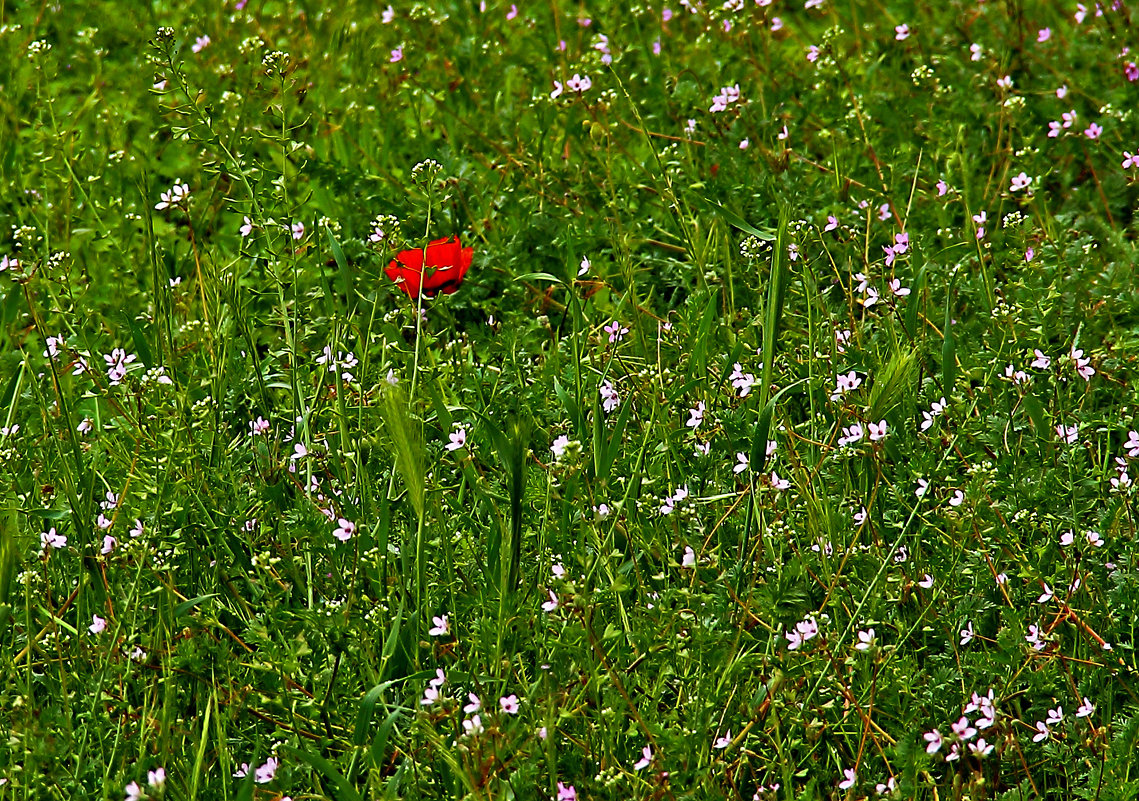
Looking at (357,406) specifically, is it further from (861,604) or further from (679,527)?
(861,604)

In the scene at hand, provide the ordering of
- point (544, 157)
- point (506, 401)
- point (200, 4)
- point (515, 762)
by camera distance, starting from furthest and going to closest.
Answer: point (200, 4) < point (544, 157) < point (506, 401) < point (515, 762)

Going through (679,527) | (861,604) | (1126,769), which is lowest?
(1126,769)

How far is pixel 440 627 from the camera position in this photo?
2.04 m

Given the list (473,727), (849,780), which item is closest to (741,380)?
(849,780)

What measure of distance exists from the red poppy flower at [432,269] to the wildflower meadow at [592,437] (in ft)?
0.03

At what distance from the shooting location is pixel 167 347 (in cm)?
273

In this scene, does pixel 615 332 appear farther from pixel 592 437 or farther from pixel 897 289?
pixel 897 289

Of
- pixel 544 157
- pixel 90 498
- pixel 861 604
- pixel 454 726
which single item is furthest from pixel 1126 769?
pixel 544 157

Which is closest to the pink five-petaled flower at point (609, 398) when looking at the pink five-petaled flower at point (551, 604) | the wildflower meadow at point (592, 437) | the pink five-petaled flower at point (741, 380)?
the wildflower meadow at point (592, 437)

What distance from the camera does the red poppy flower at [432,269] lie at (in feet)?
8.18

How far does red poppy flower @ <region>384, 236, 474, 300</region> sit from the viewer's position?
2.49m

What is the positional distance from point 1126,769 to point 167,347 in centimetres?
196

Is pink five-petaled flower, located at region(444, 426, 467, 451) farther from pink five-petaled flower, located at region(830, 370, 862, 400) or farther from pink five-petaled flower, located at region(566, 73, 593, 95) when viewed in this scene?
pink five-petaled flower, located at region(566, 73, 593, 95)

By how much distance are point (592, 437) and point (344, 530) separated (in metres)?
0.46
